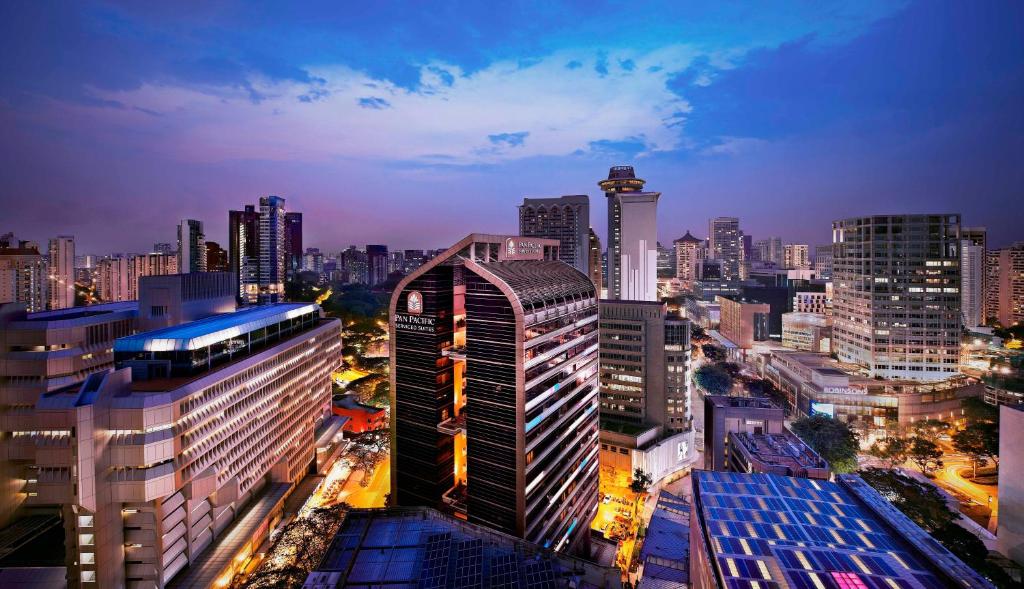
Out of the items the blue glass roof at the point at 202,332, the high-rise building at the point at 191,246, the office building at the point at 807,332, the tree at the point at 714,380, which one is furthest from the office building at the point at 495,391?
the high-rise building at the point at 191,246

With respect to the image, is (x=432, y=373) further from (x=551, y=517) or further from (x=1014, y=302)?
(x=1014, y=302)

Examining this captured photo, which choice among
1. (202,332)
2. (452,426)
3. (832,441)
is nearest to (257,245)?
(202,332)

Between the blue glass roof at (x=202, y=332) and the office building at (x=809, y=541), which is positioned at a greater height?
the blue glass roof at (x=202, y=332)

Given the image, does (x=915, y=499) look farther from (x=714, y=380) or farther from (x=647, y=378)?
(x=714, y=380)

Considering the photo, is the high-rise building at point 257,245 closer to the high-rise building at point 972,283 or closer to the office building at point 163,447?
the office building at point 163,447

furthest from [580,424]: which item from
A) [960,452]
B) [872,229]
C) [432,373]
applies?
[872,229]

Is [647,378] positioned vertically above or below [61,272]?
below
